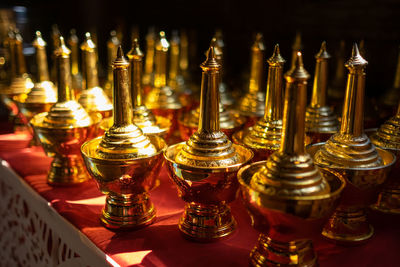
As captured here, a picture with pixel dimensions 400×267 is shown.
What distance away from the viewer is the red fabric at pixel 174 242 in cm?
83

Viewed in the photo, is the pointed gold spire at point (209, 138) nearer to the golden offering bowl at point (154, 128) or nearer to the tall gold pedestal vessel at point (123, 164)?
the tall gold pedestal vessel at point (123, 164)

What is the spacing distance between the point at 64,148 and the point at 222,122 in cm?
44

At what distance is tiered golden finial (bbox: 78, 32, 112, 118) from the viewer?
134 centimetres

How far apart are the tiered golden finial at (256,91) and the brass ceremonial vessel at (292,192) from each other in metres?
0.53

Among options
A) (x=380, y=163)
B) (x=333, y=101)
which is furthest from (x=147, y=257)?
(x=333, y=101)

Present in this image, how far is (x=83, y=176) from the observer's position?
121 centimetres

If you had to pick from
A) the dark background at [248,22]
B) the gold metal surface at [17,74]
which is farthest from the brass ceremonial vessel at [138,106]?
the dark background at [248,22]

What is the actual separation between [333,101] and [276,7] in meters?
0.66

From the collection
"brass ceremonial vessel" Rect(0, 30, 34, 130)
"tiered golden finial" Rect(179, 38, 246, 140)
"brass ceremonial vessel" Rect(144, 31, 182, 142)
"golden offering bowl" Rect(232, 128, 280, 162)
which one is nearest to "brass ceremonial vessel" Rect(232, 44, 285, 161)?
"golden offering bowl" Rect(232, 128, 280, 162)

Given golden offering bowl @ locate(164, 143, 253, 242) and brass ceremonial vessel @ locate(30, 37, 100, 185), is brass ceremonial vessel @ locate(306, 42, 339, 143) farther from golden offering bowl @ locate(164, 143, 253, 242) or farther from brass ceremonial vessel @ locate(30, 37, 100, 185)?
brass ceremonial vessel @ locate(30, 37, 100, 185)

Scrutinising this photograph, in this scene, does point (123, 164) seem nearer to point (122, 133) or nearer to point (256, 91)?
point (122, 133)

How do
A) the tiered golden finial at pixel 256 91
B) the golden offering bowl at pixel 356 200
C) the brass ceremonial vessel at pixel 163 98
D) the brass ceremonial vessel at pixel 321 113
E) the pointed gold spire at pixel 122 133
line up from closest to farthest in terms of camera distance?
the golden offering bowl at pixel 356 200, the pointed gold spire at pixel 122 133, the brass ceremonial vessel at pixel 321 113, the tiered golden finial at pixel 256 91, the brass ceremonial vessel at pixel 163 98

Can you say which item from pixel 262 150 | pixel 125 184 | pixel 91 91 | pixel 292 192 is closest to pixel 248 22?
pixel 91 91

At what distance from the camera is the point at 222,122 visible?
1.14m
